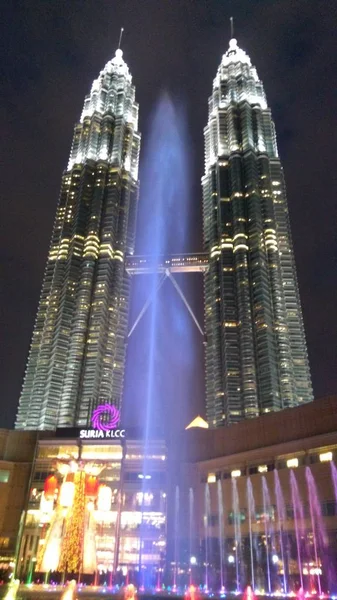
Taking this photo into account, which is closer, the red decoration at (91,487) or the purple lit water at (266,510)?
the red decoration at (91,487)

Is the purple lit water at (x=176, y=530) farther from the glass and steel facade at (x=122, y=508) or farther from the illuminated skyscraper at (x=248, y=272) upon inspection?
the illuminated skyscraper at (x=248, y=272)

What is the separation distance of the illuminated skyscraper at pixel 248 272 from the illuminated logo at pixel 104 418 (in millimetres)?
35336

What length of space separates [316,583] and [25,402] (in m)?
80.1

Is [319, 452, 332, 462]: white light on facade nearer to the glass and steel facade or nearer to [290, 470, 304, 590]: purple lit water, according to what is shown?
[290, 470, 304, 590]: purple lit water

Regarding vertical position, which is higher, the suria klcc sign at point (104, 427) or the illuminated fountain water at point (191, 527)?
the suria klcc sign at point (104, 427)

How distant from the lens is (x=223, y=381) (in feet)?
346

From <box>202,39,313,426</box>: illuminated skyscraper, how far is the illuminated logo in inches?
1391

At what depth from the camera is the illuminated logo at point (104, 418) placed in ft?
235

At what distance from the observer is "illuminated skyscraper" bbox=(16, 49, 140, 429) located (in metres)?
108

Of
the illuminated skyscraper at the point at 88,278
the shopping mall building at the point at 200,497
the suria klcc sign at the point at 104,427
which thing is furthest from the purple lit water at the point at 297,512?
the illuminated skyscraper at the point at 88,278

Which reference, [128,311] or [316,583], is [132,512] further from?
[128,311]

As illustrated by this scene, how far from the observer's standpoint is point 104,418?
7569 centimetres

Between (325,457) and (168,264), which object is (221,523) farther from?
(168,264)

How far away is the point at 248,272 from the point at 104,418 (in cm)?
5484
